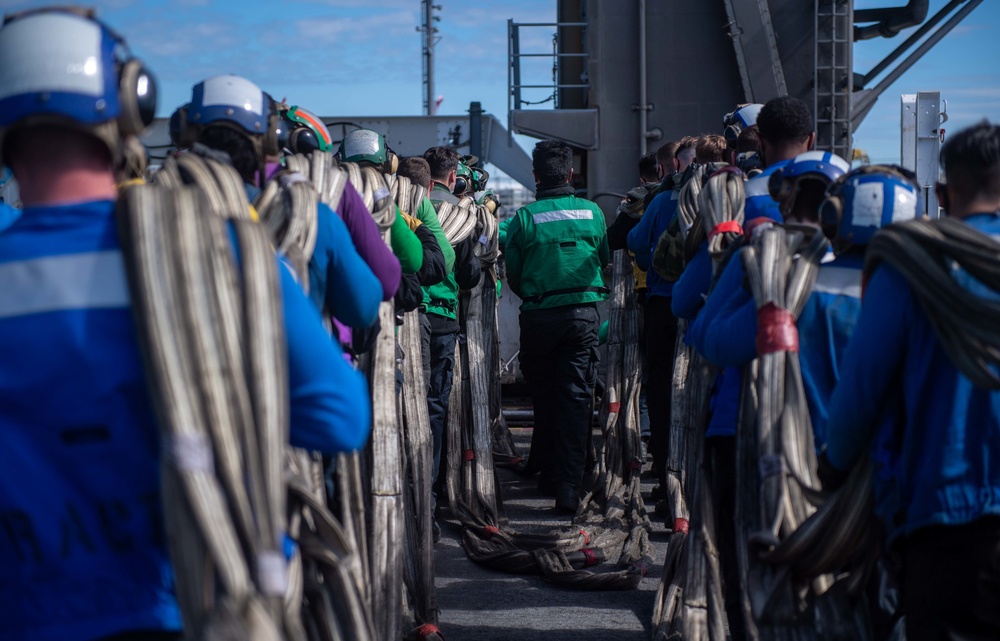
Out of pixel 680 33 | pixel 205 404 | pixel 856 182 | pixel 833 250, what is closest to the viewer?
pixel 205 404

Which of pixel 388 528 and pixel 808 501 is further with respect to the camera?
pixel 388 528

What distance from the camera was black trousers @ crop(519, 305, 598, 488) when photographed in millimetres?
8188

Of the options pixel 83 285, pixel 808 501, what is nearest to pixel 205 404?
pixel 83 285

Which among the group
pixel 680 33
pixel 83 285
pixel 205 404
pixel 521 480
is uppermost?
pixel 680 33

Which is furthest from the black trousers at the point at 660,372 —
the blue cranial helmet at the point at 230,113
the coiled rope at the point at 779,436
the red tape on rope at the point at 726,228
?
the blue cranial helmet at the point at 230,113

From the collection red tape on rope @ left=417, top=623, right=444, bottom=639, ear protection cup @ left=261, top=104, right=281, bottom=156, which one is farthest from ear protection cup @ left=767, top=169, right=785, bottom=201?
red tape on rope @ left=417, top=623, right=444, bottom=639

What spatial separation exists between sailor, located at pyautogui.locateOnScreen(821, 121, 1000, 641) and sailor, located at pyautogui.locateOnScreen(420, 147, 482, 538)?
472cm

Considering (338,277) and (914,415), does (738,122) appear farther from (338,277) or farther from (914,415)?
(914,415)

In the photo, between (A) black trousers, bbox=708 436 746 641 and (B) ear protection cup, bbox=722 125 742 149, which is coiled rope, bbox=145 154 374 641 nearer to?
(A) black trousers, bbox=708 436 746 641

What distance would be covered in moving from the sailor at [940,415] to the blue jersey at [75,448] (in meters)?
1.71

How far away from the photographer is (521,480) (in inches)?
379

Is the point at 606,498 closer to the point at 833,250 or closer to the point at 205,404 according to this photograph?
the point at 833,250

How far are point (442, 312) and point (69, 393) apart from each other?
19.1 feet

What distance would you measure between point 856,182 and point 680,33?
38.6 feet
